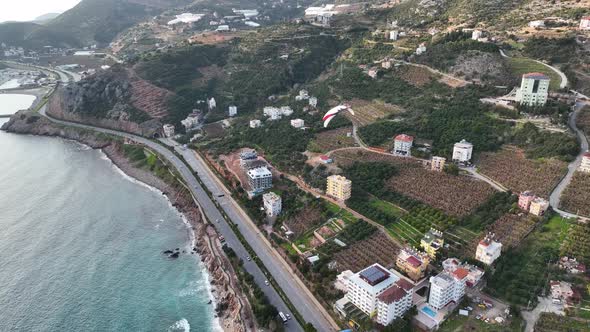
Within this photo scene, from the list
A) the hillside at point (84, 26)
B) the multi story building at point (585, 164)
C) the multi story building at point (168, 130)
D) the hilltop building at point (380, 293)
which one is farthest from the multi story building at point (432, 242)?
the hillside at point (84, 26)

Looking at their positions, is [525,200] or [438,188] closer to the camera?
[525,200]

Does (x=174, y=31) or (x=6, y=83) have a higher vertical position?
(x=174, y=31)

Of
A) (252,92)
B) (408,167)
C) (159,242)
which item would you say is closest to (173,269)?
(159,242)

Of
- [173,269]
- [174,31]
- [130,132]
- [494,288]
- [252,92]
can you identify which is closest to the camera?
[494,288]

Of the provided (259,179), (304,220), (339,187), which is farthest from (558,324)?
(259,179)

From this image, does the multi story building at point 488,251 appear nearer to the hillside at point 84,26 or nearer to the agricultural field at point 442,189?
the agricultural field at point 442,189

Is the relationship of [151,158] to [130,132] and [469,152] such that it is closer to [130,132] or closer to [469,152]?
[130,132]

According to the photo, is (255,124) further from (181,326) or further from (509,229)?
(509,229)
